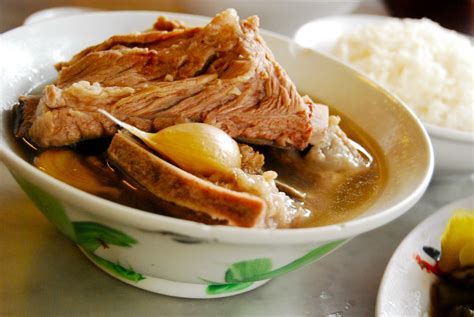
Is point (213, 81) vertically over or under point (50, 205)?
over

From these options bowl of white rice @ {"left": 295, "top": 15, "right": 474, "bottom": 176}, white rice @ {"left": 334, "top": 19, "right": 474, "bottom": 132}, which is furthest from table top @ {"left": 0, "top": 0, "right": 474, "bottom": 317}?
white rice @ {"left": 334, "top": 19, "right": 474, "bottom": 132}

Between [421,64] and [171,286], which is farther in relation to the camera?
[421,64]

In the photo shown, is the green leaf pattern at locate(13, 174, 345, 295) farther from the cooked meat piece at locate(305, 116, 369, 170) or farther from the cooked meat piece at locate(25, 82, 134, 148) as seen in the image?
the cooked meat piece at locate(305, 116, 369, 170)

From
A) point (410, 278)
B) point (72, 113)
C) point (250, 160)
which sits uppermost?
point (72, 113)

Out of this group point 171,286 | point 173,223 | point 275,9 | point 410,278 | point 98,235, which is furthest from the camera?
point 275,9

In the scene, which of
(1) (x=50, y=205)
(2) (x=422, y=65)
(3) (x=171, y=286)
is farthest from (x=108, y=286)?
(2) (x=422, y=65)

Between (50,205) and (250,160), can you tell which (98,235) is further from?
(250,160)

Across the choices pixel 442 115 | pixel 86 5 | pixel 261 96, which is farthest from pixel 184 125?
pixel 86 5

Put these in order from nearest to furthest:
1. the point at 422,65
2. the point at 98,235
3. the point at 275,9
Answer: the point at 98,235
the point at 422,65
the point at 275,9
